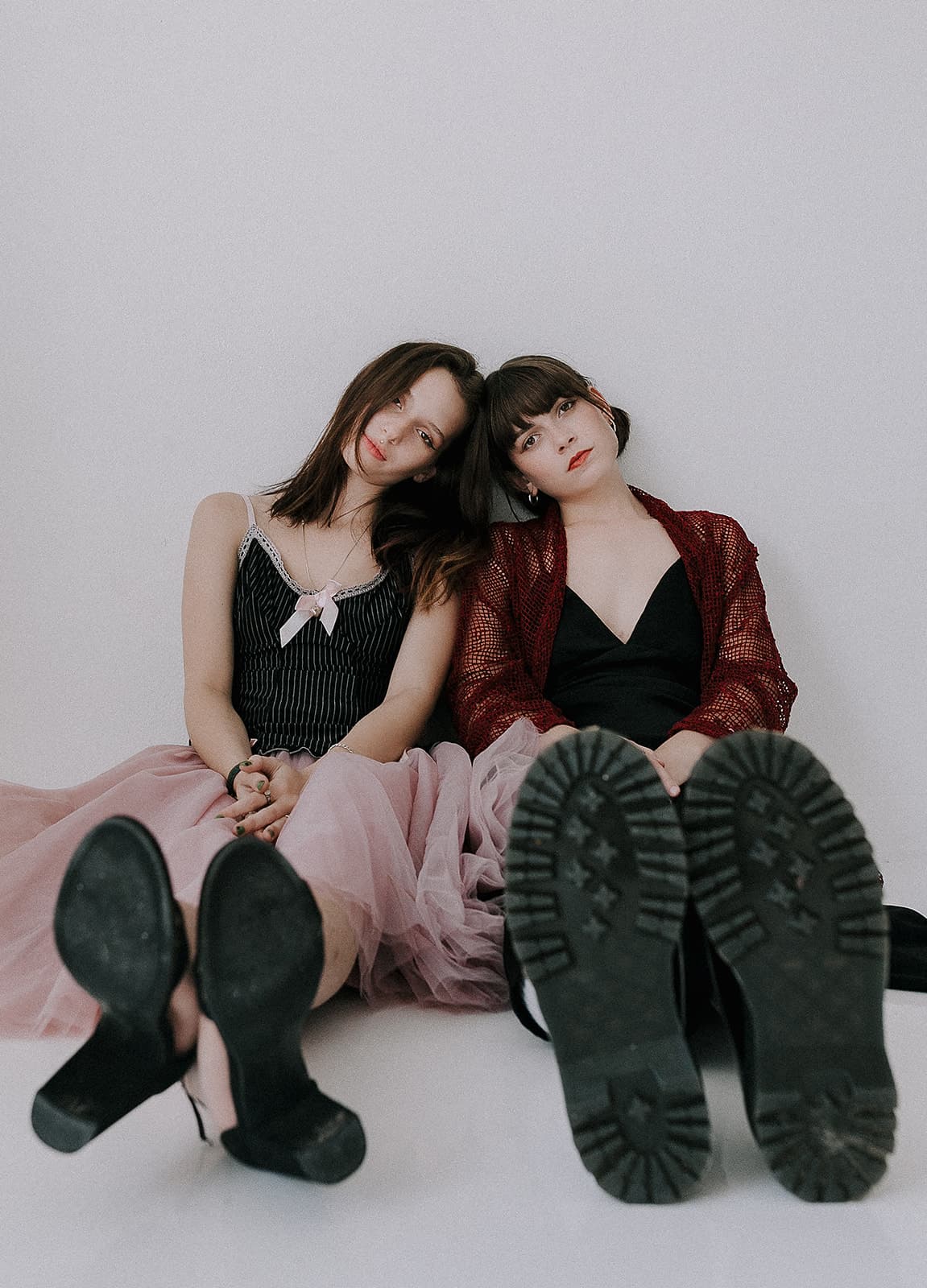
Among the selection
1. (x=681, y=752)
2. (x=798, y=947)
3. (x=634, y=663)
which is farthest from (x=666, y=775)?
(x=798, y=947)

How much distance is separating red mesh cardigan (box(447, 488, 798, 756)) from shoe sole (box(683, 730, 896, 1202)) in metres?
0.61

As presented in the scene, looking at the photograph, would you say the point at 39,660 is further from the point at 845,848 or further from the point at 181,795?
the point at 845,848

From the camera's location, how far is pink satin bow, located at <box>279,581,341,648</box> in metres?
1.51

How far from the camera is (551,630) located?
4.94 feet

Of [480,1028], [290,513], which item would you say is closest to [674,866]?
[480,1028]

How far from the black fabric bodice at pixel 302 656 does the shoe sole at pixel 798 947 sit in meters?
0.78

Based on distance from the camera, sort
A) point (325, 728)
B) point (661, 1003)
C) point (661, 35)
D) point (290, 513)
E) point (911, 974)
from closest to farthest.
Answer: point (661, 1003)
point (911, 974)
point (325, 728)
point (290, 513)
point (661, 35)

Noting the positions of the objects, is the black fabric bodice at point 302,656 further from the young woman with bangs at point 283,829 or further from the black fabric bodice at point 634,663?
the black fabric bodice at point 634,663

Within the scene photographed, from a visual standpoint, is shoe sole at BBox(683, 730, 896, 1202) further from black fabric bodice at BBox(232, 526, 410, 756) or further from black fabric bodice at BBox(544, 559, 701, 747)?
black fabric bodice at BBox(232, 526, 410, 756)

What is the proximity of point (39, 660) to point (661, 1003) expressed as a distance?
1.31 meters

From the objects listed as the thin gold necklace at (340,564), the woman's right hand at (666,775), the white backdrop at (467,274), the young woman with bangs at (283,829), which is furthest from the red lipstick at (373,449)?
the woman's right hand at (666,775)

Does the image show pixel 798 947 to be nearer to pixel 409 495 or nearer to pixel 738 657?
pixel 738 657

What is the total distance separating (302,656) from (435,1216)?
2.85 feet

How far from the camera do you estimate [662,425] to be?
174 cm
